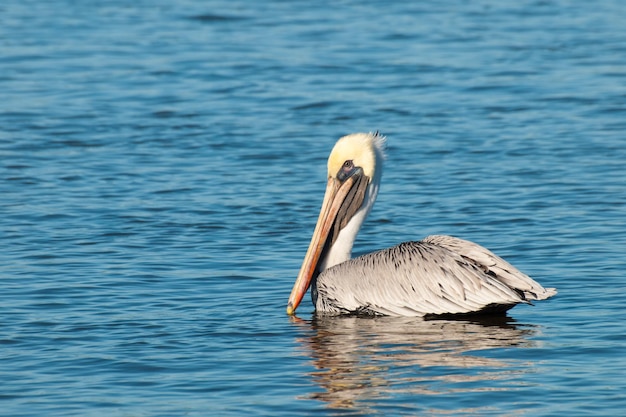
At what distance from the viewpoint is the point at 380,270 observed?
7.52 metres

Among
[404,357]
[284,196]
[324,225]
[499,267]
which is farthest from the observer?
[284,196]

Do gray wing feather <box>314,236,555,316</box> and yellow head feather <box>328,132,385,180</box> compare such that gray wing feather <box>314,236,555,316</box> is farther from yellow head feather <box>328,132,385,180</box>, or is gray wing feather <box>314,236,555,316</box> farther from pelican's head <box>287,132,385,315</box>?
yellow head feather <box>328,132,385,180</box>

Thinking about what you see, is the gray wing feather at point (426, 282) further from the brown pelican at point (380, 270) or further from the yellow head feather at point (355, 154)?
the yellow head feather at point (355, 154)

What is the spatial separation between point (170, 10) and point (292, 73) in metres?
5.36

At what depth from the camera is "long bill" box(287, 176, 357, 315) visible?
7.82 metres

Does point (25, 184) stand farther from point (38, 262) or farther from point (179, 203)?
point (38, 262)

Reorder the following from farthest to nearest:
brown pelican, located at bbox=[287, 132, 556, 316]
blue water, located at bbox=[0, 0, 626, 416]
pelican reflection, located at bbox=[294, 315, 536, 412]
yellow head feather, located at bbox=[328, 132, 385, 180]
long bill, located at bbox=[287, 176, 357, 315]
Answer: yellow head feather, located at bbox=[328, 132, 385, 180] < long bill, located at bbox=[287, 176, 357, 315] < brown pelican, located at bbox=[287, 132, 556, 316] < blue water, located at bbox=[0, 0, 626, 416] < pelican reflection, located at bbox=[294, 315, 536, 412]

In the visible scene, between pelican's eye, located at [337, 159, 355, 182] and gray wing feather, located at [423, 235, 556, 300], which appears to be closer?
gray wing feather, located at [423, 235, 556, 300]

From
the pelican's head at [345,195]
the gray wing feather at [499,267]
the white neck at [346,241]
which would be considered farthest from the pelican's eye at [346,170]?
the gray wing feather at [499,267]

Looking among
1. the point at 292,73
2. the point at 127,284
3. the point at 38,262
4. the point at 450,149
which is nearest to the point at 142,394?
the point at 127,284

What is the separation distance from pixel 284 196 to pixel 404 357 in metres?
4.21

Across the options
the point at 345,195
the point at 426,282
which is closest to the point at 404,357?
the point at 426,282

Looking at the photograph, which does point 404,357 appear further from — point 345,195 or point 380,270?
point 345,195

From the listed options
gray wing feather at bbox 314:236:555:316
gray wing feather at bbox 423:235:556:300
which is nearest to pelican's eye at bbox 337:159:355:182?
gray wing feather at bbox 314:236:555:316
